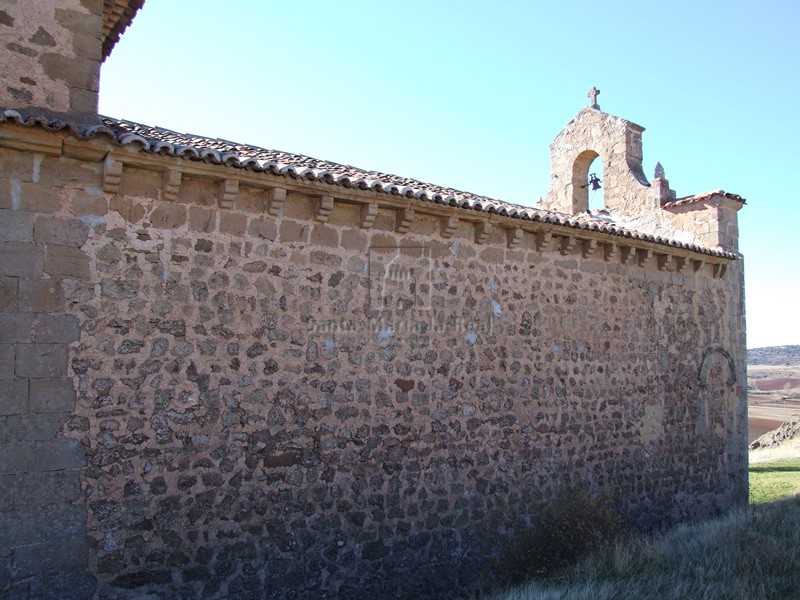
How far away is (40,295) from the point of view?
5.09m

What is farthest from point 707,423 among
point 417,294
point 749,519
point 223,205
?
point 223,205

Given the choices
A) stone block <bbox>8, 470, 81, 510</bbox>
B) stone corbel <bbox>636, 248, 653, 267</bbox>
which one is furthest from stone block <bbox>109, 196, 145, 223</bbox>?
stone corbel <bbox>636, 248, 653, 267</bbox>

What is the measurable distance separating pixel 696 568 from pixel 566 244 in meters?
3.91

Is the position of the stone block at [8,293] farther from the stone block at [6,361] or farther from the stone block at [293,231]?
the stone block at [293,231]

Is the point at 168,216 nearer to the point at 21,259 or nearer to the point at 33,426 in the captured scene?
the point at 21,259

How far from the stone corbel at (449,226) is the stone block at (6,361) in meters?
4.20

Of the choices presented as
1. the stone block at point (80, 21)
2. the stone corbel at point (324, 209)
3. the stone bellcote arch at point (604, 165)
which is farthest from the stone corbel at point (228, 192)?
the stone bellcote arch at point (604, 165)

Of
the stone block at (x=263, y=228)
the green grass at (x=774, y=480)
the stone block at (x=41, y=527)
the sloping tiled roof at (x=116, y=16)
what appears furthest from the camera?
the green grass at (x=774, y=480)

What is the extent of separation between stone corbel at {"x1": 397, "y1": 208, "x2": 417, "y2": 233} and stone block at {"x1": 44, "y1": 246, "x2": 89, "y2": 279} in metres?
2.95

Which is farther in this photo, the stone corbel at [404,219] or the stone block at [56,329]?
the stone corbel at [404,219]

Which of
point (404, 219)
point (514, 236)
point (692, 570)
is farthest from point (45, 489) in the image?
point (692, 570)

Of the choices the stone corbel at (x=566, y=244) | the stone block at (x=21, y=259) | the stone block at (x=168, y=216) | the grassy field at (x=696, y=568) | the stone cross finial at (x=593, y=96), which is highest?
the stone cross finial at (x=593, y=96)

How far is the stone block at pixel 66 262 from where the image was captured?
513 cm

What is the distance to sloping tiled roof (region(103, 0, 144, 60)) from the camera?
679 centimetres
